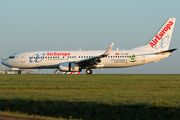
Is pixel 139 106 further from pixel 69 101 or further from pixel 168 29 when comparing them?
pixel 168 29

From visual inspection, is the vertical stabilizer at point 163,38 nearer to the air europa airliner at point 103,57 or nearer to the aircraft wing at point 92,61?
the air europa airliner at point 103,57

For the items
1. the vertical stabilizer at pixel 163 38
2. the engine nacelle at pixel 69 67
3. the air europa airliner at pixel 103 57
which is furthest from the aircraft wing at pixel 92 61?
the vertical stabilizer at pixel 163 38

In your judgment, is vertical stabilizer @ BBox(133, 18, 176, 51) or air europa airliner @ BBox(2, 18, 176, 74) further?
vertical stabilizer @ BBox(133, 18, 176, 51)

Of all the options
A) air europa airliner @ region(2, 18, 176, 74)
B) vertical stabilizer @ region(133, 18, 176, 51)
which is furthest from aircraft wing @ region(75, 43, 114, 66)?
vertical stabilizer @ region(133, 18, 176, 51)

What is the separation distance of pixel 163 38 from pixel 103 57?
28.3ft

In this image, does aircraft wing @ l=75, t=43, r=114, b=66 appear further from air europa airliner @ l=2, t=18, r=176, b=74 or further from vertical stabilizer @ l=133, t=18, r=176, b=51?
vertical stabilizer @ l=133, t=18, r=176, b=51

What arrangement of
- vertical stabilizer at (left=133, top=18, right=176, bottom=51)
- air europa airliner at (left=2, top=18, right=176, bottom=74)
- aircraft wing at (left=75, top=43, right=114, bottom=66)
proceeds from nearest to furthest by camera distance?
aircraft wing at (left=75, top=43, right=114, bottom=66) < air europa airliner at (left=2, top=18, right=176, bottom=74) < vertical stabilizer at (left=133, top=18, right=176, bottom=51)

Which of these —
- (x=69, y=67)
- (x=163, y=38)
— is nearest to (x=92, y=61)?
(x=69, y=67)

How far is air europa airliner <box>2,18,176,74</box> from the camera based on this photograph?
36688mm

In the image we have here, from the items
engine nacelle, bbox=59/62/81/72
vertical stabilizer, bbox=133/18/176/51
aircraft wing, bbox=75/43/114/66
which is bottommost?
engine nacelle, bbox=59/62/81/72

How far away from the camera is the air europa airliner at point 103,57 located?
36.7 m

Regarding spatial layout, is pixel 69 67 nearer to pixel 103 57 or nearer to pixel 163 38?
pixel 103 57

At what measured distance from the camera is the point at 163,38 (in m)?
38.0

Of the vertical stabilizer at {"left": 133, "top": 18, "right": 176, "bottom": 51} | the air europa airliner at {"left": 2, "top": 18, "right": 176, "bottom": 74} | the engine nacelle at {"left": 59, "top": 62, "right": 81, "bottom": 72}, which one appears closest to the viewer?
the engine nacelle at {"left": 59, "top": 62, "right": 81, "bottom": 72}
